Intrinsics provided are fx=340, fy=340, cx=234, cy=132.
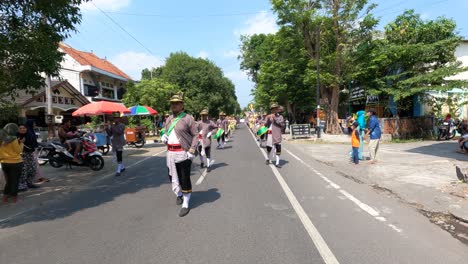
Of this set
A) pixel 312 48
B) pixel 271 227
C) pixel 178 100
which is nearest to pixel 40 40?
pixel 178 100

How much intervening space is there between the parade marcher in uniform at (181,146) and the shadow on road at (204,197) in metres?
0.51

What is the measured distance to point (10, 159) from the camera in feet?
23.3

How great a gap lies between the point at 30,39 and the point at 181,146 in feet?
13.9

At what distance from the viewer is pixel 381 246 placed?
4.25 metres

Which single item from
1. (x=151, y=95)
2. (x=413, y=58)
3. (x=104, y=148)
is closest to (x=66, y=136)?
(x=104, y=148)

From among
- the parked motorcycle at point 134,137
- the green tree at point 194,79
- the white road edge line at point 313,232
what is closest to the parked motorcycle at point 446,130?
the white road edge line at point 313,232

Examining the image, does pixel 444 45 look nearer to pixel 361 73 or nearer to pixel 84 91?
pixel 361 73

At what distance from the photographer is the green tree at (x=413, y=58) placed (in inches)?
717

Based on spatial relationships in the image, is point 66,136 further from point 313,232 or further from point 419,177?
point 419,177

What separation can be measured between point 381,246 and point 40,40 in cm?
740

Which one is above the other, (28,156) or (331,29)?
(331,29)

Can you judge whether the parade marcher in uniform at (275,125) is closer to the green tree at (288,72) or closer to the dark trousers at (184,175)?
the dark trousers at (184,175)

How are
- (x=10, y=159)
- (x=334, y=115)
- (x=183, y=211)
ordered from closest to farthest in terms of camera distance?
(x=183, y=211) → (x=10, y=159) → (x=334, y=115)

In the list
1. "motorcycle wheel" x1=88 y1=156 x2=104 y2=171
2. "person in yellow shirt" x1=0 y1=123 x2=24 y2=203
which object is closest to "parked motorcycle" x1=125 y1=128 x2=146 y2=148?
"motorcycle wheel" x1=88 y1=156 x2=104 y2=171
